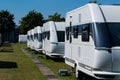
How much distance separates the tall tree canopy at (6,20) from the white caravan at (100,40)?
→ 3664 inches

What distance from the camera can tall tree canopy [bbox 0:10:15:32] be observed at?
107119 mm

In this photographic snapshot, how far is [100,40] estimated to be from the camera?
476 inches

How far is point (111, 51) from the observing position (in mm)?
11930

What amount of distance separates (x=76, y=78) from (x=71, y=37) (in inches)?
71.7

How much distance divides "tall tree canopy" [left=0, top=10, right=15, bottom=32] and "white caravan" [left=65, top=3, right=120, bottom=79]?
3664 inches

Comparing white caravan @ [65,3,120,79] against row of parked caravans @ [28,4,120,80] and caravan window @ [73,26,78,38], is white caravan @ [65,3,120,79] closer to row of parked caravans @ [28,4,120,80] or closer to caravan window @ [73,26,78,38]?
row of parked caravans @ [28,4,120,80]

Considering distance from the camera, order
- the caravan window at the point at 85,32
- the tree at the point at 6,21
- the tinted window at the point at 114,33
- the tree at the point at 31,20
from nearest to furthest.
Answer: the tinted window at the point at 114,33 → the caravan window at the point at 85,32 → the tree at the point at 31,20 → the tree at the point at 6,21

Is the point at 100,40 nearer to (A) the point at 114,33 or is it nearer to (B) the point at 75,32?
(A) the point at 114,33

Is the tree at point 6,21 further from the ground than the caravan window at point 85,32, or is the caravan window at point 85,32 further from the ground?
the tree at point 6,21

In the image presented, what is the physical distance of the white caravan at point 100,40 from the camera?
39.2 feet

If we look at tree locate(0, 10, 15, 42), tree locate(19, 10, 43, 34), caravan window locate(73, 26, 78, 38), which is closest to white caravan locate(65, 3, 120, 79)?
caravan window locate(73, 26, 78, 38)

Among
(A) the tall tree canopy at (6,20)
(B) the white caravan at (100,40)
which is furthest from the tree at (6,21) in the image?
(B) the white caravan at (100,40)

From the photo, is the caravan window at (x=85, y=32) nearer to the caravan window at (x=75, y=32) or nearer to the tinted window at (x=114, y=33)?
the tinted window at (x=114, y=33)

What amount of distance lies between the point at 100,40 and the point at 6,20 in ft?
322
